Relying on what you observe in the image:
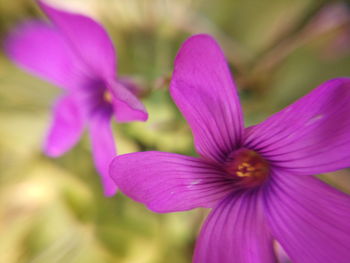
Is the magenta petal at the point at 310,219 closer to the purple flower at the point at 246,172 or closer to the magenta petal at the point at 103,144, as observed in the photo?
the purple flower at the point at 246,172

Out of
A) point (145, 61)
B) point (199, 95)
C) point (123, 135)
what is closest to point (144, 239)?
point (123, 135)

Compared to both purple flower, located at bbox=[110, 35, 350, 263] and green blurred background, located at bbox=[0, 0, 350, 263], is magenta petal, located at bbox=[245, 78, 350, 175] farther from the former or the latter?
green blurred background, located at bbox=[0, 0, 350, 263]

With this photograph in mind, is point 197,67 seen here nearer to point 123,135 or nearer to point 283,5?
point 123,135

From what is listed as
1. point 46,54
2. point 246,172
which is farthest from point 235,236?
point 46,54

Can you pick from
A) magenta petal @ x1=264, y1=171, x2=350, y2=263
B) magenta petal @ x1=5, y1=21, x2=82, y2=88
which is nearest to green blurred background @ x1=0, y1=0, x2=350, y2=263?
magenta petal @ x1=5, y1=21, x2=82, y2=88

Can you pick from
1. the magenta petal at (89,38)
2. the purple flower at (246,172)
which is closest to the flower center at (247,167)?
the purple flower at (246,172)

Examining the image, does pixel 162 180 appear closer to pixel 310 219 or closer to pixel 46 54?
pixel 310 219
